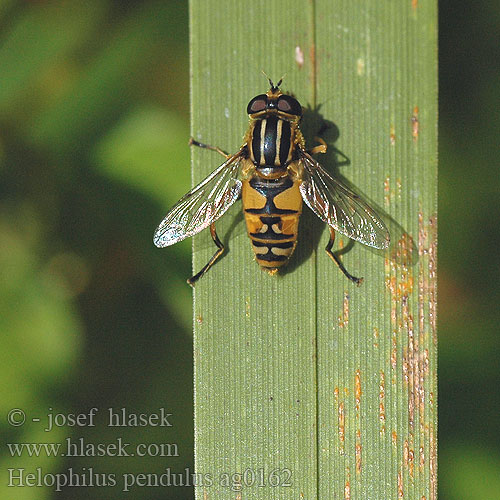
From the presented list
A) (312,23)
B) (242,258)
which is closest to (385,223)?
(242,258)

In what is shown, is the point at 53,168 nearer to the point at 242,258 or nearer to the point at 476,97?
the point at 242,258

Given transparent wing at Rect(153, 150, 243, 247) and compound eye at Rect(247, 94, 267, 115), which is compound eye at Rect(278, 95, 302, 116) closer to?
compound eye at Rect(247, 94, 267, 115)

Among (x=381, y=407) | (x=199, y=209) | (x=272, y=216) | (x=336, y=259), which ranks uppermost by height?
(x=199, y=209)

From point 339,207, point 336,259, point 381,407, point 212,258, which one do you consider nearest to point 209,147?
point 212,258

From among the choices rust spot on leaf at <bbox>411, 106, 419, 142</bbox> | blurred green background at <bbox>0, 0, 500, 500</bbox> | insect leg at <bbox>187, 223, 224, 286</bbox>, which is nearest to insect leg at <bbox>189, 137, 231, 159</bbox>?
insect leg at <bbox>187, 223, 224, 286</bbox>

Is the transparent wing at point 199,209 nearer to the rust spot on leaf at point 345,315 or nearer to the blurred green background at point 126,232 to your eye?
the blurred green background at point 126,232

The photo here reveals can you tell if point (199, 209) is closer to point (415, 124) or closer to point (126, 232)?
→ point (126, 232)

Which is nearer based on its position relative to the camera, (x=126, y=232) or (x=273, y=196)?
(x=273, y=196)
